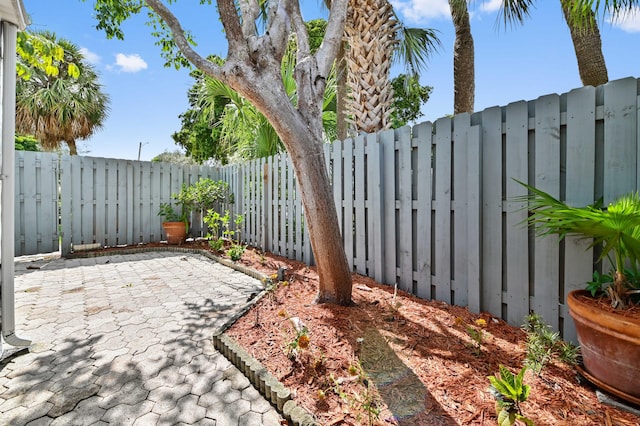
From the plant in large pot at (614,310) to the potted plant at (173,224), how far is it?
24.7ft

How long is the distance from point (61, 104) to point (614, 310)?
15988 mm

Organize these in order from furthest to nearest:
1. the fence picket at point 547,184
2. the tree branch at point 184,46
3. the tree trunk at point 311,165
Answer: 1. the tree branch at point 184,46
2. the tree trunk at point 311,165
3. the fence picket at point 547,184

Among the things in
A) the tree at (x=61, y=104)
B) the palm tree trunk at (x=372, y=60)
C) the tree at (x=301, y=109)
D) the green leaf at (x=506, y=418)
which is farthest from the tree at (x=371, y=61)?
the tree at (x=61, y=104)

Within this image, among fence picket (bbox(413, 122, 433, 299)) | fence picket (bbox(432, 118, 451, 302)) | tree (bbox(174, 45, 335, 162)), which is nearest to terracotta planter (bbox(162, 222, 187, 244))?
tree (bbox(174, 45, 335, 162))

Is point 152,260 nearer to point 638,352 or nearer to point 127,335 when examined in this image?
point 127,335

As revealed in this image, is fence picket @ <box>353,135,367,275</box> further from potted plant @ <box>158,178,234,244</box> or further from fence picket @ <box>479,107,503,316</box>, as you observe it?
potted plant @ <box>158,178,234,244</box>

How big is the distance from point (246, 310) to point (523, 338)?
242 centimetres

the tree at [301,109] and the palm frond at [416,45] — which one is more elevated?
the palm frond at [416,45]

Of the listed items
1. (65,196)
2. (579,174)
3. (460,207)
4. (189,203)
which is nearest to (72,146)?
(65,196)

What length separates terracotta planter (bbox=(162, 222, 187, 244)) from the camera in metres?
7.38

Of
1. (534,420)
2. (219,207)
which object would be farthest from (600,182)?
(219,207)

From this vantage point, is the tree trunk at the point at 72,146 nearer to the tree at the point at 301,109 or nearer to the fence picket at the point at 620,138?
the tree at the point at 301,109

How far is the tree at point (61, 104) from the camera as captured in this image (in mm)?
11297

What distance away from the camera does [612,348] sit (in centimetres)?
155
